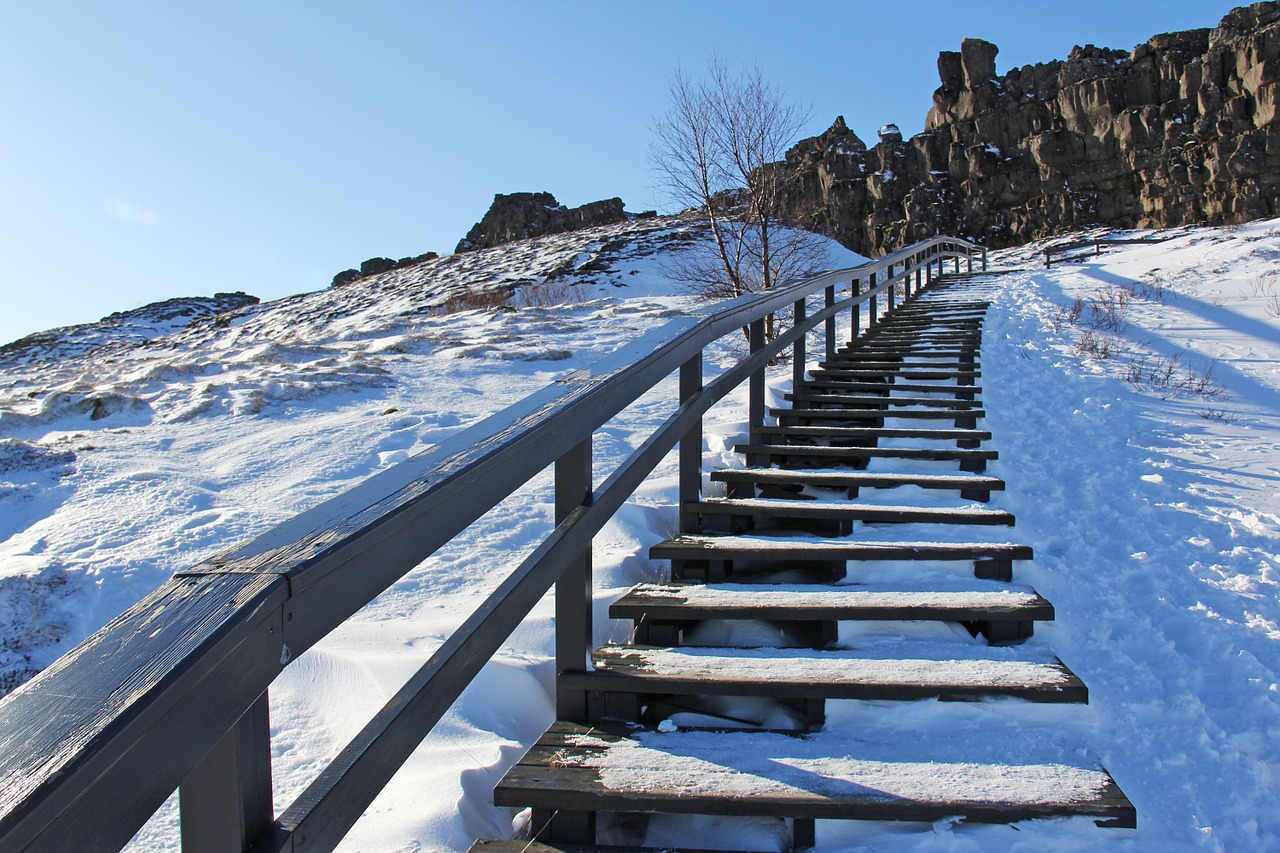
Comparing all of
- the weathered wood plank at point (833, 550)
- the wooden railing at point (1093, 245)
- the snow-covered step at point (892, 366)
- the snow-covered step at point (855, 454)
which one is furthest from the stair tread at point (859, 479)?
the wooden railing at point (1093, 245)

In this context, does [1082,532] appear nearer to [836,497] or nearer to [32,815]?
[836,497]

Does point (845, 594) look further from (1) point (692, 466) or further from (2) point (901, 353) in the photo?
(2) point (901, 353)

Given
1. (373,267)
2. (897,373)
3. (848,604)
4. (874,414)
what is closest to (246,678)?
(848,604)

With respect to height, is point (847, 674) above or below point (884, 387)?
below

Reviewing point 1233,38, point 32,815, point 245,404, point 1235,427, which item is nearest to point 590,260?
point 245,404

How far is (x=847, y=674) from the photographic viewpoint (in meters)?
2.64

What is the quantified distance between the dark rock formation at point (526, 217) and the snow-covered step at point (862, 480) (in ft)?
251

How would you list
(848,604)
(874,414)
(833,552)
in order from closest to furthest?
(848,604) < (833,552) < (874,414)

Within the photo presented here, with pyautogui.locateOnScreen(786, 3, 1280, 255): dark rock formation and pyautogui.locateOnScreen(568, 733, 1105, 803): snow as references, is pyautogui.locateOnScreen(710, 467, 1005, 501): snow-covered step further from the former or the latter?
pyautogui.locateOnScreen(786, 3, 1280, 255): dark rock formation

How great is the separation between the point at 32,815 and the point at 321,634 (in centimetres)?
54

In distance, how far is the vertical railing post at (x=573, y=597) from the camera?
267 cm

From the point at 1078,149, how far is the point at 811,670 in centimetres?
6671

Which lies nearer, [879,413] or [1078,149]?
[879,413]

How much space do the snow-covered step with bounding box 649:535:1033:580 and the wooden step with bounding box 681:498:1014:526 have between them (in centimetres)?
26
